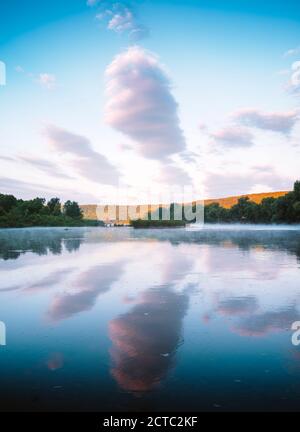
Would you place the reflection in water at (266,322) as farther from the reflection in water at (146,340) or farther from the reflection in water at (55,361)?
the reflection in water at (55,361)

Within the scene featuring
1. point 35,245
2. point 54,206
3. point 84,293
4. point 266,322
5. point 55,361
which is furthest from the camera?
point 54,206

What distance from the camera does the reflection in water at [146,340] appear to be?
15.4 feet

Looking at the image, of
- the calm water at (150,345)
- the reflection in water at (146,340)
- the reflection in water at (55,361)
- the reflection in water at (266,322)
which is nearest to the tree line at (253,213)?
the calm water at (150,345)

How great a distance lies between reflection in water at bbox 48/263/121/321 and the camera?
8133 millimetres

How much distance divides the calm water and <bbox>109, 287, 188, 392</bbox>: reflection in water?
18 mm

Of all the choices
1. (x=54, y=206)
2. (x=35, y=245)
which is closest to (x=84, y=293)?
(x=35, y=245)

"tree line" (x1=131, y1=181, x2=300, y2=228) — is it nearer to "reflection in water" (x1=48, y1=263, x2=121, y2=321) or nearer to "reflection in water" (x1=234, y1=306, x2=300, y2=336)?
"reflection in water" (x1=48, y1=263, x2=121, y2=321)

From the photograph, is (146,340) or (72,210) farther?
(72,210)

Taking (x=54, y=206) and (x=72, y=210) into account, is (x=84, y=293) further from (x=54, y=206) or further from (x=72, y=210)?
(x=72, y=210)

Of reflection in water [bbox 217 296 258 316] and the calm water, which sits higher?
reflection in water [bbox 217 296 258 316]

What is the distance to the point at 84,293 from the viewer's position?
998cm

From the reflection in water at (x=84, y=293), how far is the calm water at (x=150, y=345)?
0.03 metres

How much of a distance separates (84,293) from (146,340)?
13.8ft

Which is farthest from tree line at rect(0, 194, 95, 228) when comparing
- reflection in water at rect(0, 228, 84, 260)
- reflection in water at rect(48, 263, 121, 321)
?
reflection in water at rect(48, 263, 121, 321)
